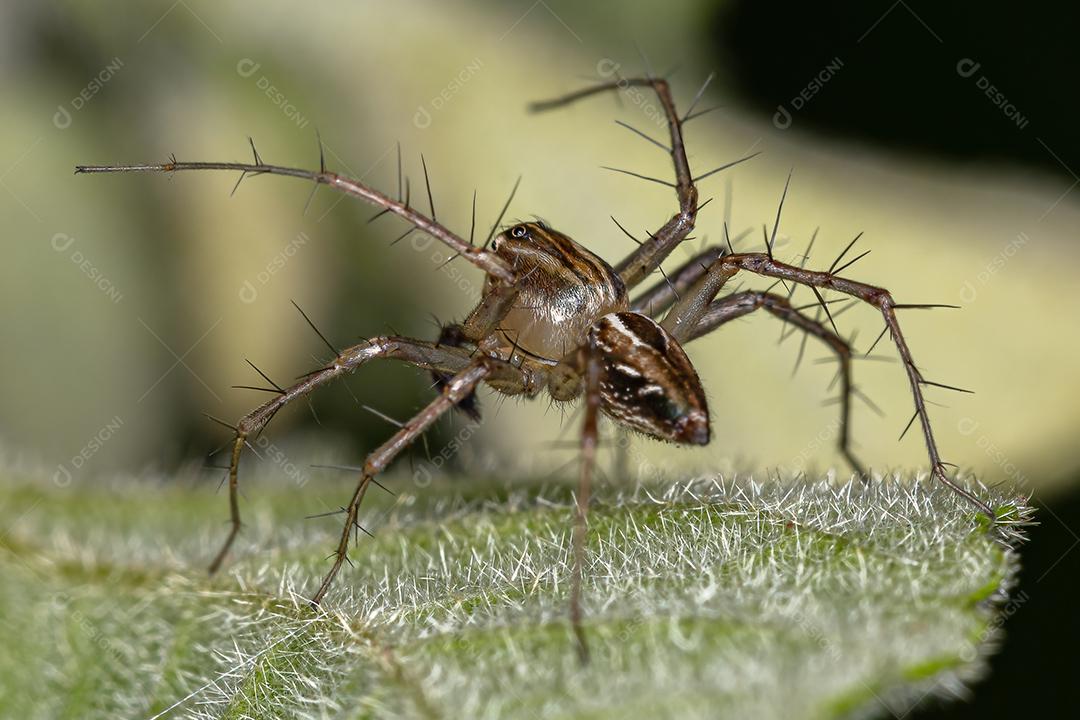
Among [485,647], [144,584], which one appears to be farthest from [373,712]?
[144,584]

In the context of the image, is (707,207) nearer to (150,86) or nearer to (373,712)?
(150,86)

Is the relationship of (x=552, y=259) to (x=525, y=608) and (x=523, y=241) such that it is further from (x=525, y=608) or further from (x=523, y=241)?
(x=525, y=608)

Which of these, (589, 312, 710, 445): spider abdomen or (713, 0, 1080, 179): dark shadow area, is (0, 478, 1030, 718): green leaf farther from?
(713, 0, 1080, 179): dark shadow area

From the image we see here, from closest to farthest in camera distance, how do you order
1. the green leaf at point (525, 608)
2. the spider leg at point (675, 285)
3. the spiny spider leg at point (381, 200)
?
1. the green leaf at point (525, 608)
2. the spiny spider leg at point (381, 200)
3. the spider leg at point (675, 285)

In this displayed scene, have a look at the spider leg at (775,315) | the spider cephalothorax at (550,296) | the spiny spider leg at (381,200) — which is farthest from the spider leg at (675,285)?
the spiny spider leg at (381,200)

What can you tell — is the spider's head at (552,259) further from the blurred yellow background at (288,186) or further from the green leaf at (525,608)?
the blurred yellow background at (288,186)

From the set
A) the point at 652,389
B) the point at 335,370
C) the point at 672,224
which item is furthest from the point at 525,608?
the point at 672,224
